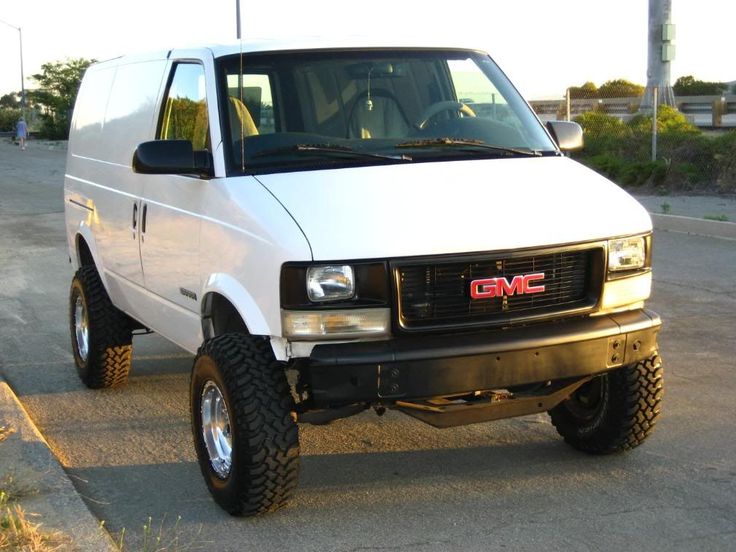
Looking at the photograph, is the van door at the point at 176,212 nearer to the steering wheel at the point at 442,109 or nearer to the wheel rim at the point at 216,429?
the wheel rim at the point at 216,429

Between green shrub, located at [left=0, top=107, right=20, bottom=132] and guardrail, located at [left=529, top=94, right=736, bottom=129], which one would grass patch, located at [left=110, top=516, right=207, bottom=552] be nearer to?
guardrail, located at [left=529, top=94, right=736, bottom=129]

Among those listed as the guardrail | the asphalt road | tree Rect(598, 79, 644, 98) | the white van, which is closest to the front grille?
the white van

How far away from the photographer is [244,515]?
481cm

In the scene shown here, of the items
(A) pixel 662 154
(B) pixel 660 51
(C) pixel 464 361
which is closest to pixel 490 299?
(C) pixel 464 361

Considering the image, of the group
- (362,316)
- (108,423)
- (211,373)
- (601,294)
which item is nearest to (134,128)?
(108,423)

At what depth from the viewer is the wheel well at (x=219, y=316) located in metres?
5.25

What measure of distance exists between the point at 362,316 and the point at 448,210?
61 centimetres

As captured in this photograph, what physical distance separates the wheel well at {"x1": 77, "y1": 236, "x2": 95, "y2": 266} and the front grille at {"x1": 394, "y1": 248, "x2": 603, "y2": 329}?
3.65 m

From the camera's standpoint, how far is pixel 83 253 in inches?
304

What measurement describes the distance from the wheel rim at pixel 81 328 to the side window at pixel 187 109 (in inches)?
67.1

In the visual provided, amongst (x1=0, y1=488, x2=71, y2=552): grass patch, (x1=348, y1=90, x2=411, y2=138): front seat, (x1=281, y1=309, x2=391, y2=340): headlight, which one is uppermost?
(x1=348, y1=90, x2=411, y2=138): front seat

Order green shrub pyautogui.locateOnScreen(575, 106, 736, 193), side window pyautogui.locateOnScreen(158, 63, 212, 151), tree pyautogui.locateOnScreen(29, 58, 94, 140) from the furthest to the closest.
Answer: tree pyautogui.locateOnScreen(29, 58, 94, 140)
green shrub pyautogui.locateOnScreen(575, 106, 736, 193)
side window pyautogui.locateOnScreen(158, 63, 212, 151)

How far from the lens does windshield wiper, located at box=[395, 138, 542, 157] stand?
5.45m

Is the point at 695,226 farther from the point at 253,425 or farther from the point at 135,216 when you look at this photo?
the point at 253,425
